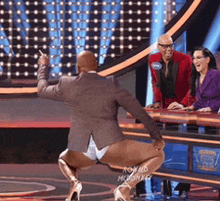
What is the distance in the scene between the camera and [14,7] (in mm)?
7219

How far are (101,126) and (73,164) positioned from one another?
347 mm

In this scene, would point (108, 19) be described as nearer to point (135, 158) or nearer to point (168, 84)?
point (168, 84)

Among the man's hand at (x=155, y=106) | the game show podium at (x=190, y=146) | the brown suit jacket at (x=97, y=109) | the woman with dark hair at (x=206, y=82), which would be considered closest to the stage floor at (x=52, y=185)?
the game show podium at (x=190, y=146)

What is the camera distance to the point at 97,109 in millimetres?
4773

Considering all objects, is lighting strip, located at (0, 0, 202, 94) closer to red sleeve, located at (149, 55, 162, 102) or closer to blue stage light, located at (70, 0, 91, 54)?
blue stage light, located at (70, 0, 91, 54)

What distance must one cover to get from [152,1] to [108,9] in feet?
1.33

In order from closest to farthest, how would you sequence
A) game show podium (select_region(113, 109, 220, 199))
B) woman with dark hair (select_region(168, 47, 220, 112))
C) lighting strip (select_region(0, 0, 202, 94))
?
game show podium (select_region(113, 109, 220, 199)), woman with dark hair (select_region(168, 47, 220, 112)), lighting strip (select_region(0, 0, 202, 94))

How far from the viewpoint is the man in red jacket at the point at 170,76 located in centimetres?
617

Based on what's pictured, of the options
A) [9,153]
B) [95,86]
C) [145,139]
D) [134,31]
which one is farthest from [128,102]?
[9,153]

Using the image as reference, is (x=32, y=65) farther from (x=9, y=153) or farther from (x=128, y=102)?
(x=128, y=102)

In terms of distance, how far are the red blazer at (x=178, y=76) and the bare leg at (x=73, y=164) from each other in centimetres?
143

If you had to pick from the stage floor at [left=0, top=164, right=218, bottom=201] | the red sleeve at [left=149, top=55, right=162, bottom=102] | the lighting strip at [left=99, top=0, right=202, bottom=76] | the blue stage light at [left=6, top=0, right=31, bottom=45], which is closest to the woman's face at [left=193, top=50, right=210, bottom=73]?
the red sleeve at [left=149, top=55, right=162, bottom=102]

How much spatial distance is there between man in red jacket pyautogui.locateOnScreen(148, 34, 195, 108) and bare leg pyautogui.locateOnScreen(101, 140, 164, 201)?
122 centimetres

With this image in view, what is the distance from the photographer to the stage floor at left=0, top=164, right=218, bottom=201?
229 inches
